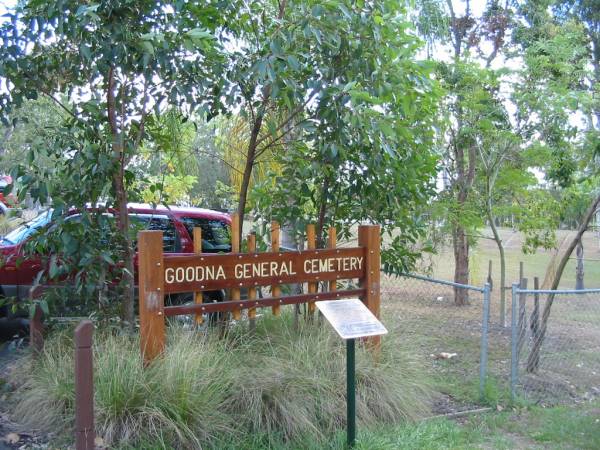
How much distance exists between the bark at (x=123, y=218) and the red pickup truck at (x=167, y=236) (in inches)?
74.4

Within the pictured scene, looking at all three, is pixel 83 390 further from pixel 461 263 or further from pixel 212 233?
pixel 461 263

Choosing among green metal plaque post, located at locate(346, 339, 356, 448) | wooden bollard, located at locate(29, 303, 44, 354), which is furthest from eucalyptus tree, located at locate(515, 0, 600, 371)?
wooden bollard, located at locate(29, 303, 44, 354)

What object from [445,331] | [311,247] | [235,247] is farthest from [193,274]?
[445,331]

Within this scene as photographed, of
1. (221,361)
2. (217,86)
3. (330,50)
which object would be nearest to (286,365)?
(221,361)

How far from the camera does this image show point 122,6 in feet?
18.9

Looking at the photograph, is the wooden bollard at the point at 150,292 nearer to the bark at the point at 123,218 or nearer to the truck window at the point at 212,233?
the bark at the point at 123,218

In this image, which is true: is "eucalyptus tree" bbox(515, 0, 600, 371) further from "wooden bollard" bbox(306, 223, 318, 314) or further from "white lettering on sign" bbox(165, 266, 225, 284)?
"white lettering on sign" bbox(165, 266, 225, 284)

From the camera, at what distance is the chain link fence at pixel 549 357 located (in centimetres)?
663

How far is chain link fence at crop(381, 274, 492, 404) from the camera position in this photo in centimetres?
675

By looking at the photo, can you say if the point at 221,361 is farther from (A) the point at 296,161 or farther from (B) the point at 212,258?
(A) the point at 296,161

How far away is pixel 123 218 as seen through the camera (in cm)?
621

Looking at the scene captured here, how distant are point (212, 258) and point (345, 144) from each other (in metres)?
2.03

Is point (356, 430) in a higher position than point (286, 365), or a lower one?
lower

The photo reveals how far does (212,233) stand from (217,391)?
15.2 feet
